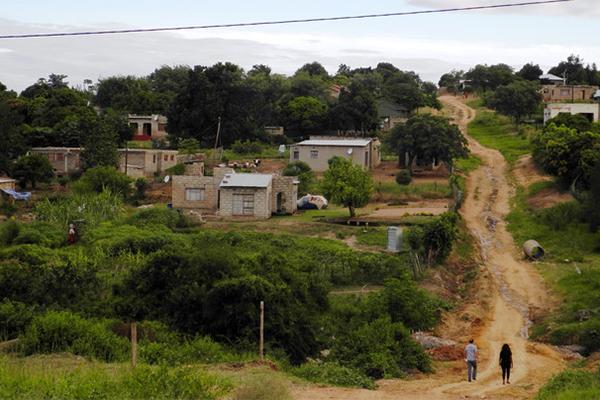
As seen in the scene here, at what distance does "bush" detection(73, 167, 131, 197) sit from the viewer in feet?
133

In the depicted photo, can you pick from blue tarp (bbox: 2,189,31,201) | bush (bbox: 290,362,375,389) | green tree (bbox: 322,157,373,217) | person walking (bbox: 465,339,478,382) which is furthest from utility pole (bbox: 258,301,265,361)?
blue tarp (bbox: 2,189,31,201)

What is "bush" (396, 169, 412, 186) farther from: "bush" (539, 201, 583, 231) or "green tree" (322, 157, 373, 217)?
"bush" (539, 201, 583, 231)

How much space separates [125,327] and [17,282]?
403cm

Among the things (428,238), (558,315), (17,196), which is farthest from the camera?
(17,196)

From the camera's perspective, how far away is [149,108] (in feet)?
231

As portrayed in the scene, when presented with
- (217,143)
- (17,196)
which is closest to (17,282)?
(17,196)

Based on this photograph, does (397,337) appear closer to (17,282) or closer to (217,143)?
(17,282)

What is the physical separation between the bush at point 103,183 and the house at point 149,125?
74.3 ft

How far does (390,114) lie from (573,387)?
2106 inches

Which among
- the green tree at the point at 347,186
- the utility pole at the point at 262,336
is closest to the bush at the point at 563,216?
the green tree at the point at 347,186

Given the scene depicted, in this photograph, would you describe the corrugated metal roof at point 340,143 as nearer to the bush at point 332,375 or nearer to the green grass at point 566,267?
the green grass at point 566,267

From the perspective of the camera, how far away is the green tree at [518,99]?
64.0m

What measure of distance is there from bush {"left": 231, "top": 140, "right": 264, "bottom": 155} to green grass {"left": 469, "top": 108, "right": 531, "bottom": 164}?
13828mm

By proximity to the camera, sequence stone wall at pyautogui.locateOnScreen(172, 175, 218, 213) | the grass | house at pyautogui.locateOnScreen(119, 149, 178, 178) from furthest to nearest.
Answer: house at pyautogui.locateOnScreen(119, 149, 178, 178)
stone wall at pyautogui.locateOnScreen(172, 175, 218, 213)
the grass
